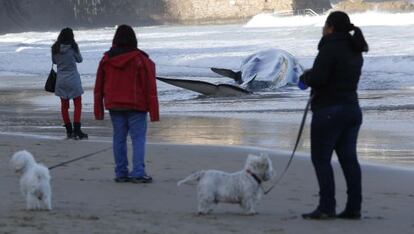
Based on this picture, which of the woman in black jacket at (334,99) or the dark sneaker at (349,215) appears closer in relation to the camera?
the woman in black jacket at (334,99)

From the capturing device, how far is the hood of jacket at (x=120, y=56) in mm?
8453

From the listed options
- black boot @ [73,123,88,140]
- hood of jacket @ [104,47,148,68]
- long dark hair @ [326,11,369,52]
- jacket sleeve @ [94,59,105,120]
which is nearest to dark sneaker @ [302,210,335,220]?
long dark hair @ [326,11,369,52]

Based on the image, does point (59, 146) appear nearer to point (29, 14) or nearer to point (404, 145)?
point (404, 145)

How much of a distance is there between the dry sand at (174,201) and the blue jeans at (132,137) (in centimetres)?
19

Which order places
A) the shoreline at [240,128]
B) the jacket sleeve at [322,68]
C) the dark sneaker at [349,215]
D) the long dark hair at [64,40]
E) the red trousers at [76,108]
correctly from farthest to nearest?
1. the red trousers at [76,108]
2. the long dark hair at [64,40]
3. the shoreline at [240,128]
4. the dark sneaker at [349,215]
5. the jacket sleeve at [322,68]

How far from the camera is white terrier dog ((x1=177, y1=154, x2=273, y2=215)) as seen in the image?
6.89 m

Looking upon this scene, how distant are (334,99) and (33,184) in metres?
2.15

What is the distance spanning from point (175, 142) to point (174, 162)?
208 cm

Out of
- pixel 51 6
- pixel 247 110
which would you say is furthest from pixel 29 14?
pixel 247 110

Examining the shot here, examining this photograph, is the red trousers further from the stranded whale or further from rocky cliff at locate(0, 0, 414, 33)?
rocky cliff at locate(0, 0, 414, 33)

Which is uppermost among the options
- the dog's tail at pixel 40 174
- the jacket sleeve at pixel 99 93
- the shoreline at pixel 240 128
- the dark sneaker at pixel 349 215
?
the jacket sleeve at pixel 99 93

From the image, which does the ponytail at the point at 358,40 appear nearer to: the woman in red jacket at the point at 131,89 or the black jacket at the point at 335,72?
the black jacket at the point at 335,72

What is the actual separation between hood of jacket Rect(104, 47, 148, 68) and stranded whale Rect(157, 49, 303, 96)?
37.4 ft

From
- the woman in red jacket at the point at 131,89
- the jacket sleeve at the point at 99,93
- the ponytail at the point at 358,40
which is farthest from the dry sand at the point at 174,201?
the ponytail at the point at 358,40
